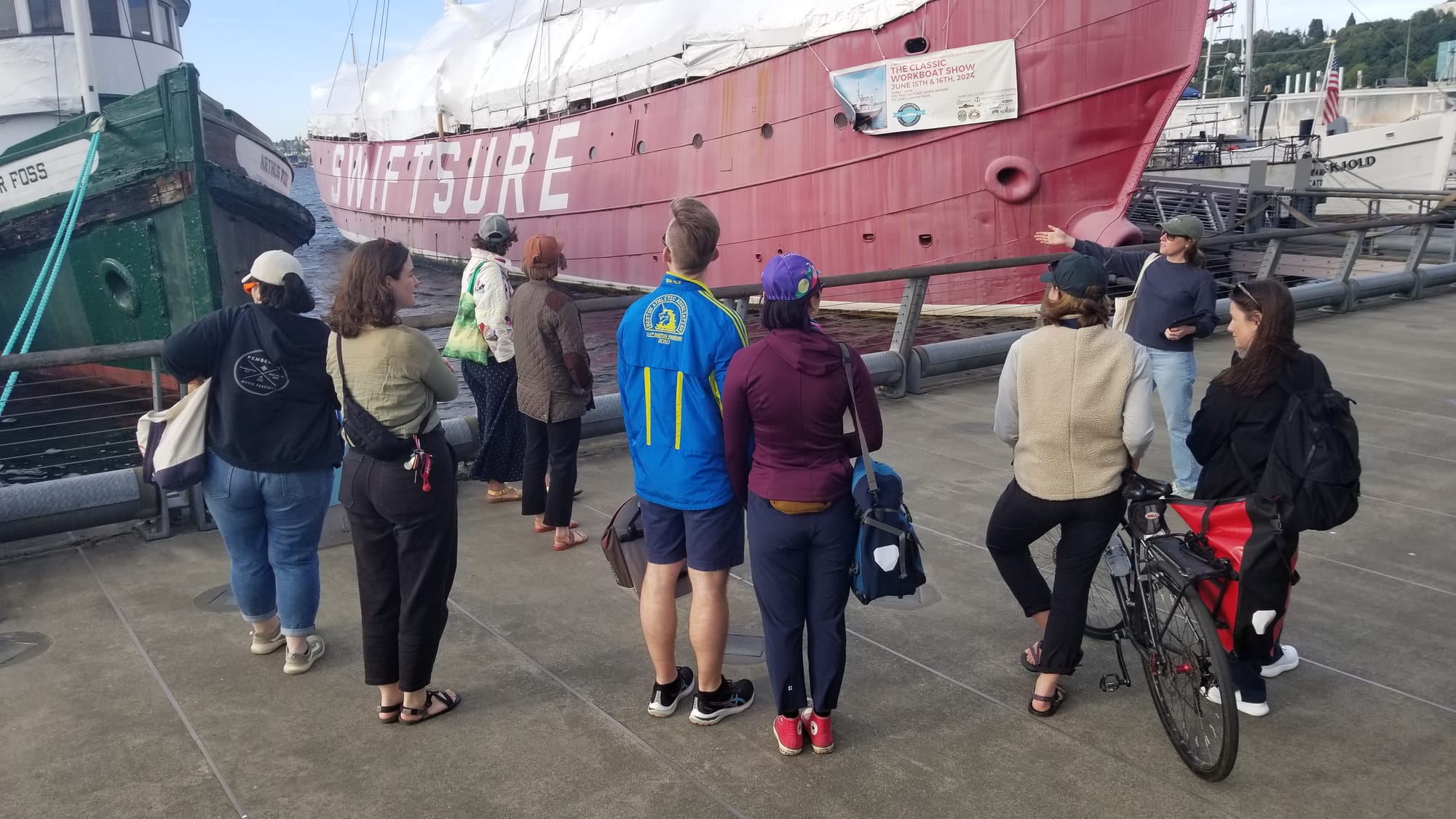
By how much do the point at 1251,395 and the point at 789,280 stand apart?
1594mm

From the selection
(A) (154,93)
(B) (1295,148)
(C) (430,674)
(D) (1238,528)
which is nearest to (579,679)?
(C) (430,674)

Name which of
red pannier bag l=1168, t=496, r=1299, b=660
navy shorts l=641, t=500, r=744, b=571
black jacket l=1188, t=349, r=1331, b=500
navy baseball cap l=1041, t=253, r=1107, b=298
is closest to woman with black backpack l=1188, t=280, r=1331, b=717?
black jacket l=1188, t=349, r=1331, b=500

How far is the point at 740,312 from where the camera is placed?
33.0 ft

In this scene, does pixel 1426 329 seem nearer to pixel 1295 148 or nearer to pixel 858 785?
pixel 858 785

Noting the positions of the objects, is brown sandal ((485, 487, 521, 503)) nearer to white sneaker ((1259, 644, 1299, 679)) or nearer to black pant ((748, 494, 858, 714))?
black pant ((748, 494, 858, 714))

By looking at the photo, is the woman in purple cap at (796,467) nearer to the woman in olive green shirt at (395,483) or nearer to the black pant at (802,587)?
the black pant at (802,587)

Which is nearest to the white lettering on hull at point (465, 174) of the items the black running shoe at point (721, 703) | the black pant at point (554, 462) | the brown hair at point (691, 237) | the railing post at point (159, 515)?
the railing post at point (159, 515)

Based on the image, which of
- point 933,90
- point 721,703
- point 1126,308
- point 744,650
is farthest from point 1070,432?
point 933,90

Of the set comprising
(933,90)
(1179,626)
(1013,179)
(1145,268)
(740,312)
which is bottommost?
(1179,626)

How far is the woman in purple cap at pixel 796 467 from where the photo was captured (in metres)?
3.06

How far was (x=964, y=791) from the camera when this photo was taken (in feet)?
10.4

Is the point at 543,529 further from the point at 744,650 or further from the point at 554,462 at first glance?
the point at 744,650

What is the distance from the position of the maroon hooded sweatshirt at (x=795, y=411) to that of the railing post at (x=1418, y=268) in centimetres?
1324

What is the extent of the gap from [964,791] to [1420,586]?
2877 millimetres
